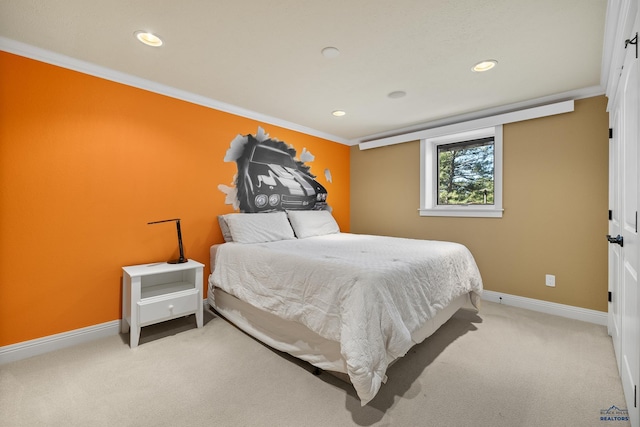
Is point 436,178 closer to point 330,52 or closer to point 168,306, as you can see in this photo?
point 330,52

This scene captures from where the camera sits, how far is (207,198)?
10.1 ft

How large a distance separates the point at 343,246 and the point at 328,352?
1.07 m

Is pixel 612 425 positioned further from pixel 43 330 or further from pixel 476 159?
pixel 43 330

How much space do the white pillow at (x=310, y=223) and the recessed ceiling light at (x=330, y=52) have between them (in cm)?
194

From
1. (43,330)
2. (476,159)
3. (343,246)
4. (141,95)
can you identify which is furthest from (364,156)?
(43,330)

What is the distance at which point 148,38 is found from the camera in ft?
6.45

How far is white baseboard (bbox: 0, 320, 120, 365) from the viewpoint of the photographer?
6.58 ft

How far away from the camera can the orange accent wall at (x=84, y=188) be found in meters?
2.04

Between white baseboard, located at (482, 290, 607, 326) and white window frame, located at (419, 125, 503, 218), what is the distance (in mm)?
919

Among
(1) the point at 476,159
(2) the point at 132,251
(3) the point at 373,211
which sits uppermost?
(1) the point at 476,159

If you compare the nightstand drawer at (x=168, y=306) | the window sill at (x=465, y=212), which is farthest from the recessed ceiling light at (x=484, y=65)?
the nightstand drawer at (x=168, y=306)

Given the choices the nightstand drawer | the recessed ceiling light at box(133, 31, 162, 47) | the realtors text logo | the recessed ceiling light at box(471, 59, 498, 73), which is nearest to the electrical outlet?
the realtors text logo

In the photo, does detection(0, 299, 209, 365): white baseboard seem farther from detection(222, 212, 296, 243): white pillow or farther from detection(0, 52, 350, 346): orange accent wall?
detection(222, 212, 296, 243): white pillow

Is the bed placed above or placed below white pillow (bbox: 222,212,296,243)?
below
